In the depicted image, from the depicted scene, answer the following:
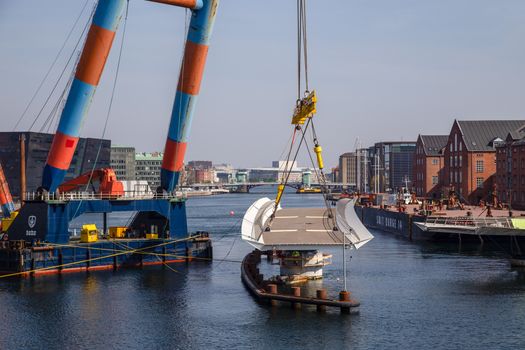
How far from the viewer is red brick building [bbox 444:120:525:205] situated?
128250mm

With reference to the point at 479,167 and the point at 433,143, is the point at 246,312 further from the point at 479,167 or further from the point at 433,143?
the point at 433,143

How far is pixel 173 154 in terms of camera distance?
7012cm

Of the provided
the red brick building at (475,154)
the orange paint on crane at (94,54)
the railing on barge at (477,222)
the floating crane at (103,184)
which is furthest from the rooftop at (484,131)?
the orange paint on crane at (94,54)

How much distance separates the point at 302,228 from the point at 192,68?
1828 centimetres

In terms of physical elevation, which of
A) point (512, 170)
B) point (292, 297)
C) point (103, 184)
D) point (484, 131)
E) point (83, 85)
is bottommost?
point (292, 297)

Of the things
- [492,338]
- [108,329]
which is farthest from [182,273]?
[492,338]

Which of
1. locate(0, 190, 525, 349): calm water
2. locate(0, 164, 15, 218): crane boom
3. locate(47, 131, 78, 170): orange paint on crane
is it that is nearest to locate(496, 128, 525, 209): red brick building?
locate(0, 190, 525, 349): calm water

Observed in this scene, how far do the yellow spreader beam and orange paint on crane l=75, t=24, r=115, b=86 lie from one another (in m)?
18.5

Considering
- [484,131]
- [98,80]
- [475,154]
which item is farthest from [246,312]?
[484,131]

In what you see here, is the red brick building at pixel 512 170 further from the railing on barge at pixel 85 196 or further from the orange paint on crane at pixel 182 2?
the orange paint on crane at pixel 182 2

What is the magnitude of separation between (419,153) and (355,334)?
117 meters

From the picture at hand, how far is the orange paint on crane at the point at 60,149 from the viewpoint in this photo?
63500 millimetres

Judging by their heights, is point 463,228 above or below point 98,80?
below

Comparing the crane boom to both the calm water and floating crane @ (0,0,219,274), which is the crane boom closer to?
floating crane @ (0,0,219,274)
